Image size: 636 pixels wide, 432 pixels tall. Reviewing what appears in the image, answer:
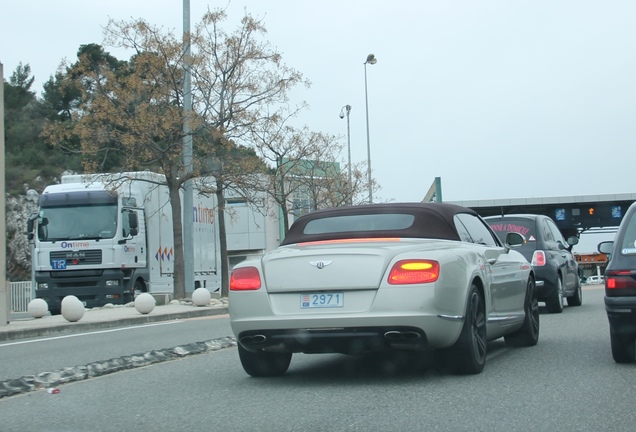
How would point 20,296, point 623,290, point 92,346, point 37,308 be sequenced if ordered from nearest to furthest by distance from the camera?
point 623,290
point 92,346
point 37,308
point 20,296

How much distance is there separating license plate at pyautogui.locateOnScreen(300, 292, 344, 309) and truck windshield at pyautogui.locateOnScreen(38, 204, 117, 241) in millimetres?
18469

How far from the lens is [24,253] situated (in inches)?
1914

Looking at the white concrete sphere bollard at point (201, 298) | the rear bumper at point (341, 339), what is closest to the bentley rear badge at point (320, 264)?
the rear bumper at point (341, 339)

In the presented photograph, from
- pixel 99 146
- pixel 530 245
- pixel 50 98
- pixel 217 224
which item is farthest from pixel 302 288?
pixel 50 98

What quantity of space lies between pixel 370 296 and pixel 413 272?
15.1 inches

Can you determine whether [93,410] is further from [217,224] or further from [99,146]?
[217,224]

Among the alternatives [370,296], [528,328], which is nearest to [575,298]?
[528,328]

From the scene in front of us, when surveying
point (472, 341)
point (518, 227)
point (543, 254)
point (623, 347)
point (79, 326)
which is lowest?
point (79, 326)

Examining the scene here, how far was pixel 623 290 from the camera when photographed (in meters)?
7.81

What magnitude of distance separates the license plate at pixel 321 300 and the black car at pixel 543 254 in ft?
28.9

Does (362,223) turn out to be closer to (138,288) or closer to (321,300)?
(321,300)

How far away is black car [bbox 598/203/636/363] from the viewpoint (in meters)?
7.79

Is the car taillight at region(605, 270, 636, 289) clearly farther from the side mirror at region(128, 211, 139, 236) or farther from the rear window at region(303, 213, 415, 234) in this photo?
the side mirror at region(128, 211, 139, 236)

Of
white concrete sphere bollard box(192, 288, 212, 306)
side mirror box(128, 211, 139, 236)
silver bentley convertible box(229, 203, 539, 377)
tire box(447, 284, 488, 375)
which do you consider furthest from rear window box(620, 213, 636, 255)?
side mirror box(128, 211, 139, 236)
